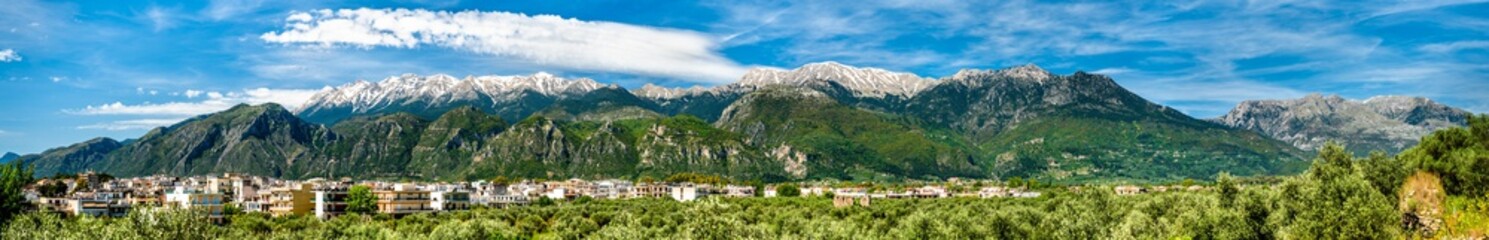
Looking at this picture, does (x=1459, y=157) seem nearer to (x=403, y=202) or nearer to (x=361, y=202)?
(x=361, y=202)

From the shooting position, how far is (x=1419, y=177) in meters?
68.7

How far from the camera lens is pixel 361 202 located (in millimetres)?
160750

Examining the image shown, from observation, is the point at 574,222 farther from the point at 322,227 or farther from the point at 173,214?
the point at 173,214

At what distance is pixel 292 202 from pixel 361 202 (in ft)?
33.0

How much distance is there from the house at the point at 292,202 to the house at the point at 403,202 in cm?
1007

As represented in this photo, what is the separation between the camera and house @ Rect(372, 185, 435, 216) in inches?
6407

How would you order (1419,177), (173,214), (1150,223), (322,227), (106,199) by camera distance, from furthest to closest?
(106,199), (322,227), (1150,223), (1419,177), (173,214)

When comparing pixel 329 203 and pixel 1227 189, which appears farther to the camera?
pixel 329 203

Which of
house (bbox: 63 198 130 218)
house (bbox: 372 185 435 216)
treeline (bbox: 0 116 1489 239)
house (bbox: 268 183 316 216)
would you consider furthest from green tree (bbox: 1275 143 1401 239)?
house (bbox: 63 198 130 218)

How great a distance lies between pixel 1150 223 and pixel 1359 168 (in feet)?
50.0

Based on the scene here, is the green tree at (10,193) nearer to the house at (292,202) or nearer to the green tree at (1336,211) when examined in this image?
the house at (292,202)

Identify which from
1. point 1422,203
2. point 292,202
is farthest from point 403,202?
point 1422,203

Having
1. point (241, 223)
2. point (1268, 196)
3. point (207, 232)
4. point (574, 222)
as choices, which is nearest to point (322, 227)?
point (241, 223)

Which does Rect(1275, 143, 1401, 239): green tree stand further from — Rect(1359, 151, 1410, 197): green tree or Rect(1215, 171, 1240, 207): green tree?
Rect(1215, 171, 1240, 207): green tree
